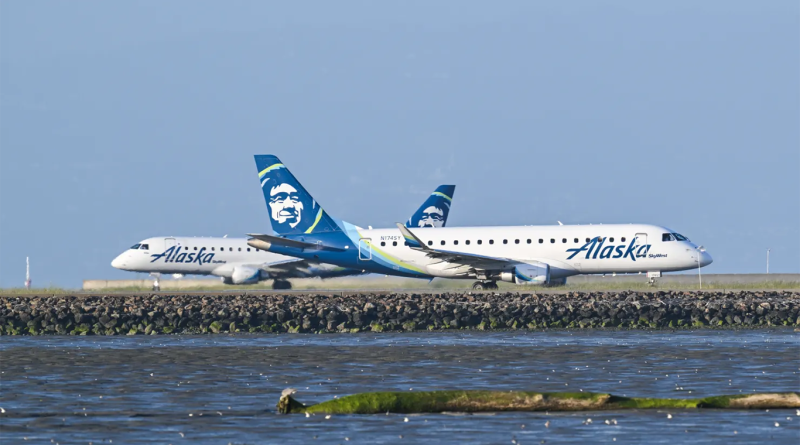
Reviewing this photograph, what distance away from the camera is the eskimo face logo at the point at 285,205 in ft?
216

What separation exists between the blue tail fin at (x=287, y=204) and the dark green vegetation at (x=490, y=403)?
44.6 m

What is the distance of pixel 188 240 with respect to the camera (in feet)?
271

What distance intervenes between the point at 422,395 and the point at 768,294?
1401 inches

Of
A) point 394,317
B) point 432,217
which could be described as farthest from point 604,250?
point 432,217

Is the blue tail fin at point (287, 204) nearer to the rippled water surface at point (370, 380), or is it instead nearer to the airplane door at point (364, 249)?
the airplane door at point (364, 249)

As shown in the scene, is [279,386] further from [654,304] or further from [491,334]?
[654,304]

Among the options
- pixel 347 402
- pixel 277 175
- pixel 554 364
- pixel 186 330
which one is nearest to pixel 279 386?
pixel 347 402

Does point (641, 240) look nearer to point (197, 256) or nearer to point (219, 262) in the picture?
point (219, 262)

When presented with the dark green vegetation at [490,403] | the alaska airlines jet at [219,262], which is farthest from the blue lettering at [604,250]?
the dark green vegetation at [490,403]

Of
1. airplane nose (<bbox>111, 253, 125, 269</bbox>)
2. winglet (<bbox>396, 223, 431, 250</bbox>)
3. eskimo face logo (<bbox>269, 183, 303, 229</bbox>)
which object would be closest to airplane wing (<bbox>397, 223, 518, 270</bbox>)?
winglet (<bbox>396, 223, 431, 250</bbox>)

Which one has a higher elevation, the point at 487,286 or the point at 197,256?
the point at 197,256

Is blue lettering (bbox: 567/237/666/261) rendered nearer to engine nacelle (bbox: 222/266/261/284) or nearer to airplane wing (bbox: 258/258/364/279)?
airplane wing (bbox: 258/258/364/279)

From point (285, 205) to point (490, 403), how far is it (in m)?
47.1

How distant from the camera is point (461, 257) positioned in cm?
6191
